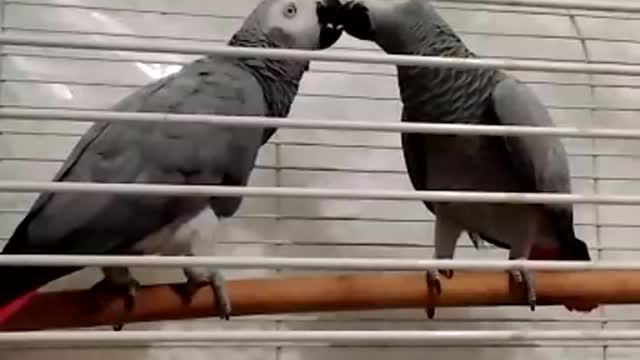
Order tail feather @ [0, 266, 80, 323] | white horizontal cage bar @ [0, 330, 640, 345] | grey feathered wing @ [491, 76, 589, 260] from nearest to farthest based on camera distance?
white horizontal cage bar @ [0, 330, 640, 345] → tail feather @ [0, 266, 80, 323] → grey feathered wing @ [491, 76, 589, 260]

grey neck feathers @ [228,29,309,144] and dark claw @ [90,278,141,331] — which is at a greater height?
grey neck feathers @ [228,29,309,144]

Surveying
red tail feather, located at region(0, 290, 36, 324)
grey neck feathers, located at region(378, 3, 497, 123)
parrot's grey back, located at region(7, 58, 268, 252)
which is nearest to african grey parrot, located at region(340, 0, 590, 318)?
grey neck feathers, located at region(378, 3, 497, 123)

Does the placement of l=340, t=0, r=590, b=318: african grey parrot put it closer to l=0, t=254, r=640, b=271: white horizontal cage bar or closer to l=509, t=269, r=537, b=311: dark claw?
l=509, t=269, r=537, b=311: dark claw

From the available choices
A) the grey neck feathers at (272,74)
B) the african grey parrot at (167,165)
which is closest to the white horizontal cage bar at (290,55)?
the african grey parrot at (167,165)

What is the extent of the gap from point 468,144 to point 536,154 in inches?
2.9

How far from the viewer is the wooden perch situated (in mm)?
854

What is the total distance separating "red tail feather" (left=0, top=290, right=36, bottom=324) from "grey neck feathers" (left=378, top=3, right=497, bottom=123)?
40cm

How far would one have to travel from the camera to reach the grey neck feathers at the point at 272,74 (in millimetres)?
972

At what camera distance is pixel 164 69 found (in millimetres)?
1163

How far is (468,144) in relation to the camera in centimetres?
100

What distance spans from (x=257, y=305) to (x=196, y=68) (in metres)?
0.23

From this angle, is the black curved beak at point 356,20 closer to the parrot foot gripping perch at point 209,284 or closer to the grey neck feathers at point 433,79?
the grey neck feathers at point 433,79

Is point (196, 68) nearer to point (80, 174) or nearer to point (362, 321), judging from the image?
point (80, 174)

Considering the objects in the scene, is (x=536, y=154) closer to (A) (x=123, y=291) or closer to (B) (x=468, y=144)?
(B) (x=468, y=144)
